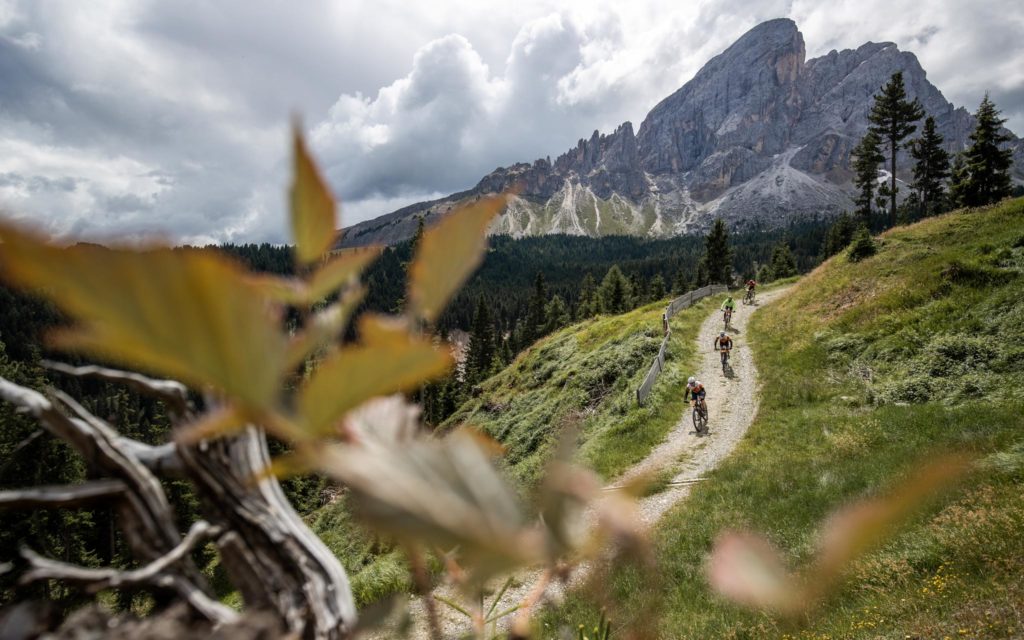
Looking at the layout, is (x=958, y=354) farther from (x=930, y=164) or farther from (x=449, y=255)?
(x=930, y=164)

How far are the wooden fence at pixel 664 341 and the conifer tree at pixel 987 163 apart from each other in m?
19.6

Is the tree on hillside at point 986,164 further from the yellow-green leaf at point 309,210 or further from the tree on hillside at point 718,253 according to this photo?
the yellow-green leaf at point 309,210

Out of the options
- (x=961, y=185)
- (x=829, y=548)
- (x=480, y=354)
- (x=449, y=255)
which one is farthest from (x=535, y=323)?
(x=449, y=255)

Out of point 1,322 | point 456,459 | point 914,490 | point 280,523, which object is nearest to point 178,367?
point 456,459

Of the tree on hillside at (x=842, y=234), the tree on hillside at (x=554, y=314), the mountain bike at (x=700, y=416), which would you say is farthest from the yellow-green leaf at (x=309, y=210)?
the tree on hillside at (x=842, y=234)

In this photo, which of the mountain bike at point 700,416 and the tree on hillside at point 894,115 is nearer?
the mountain bike at point 700,416

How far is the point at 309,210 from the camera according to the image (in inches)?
16.1

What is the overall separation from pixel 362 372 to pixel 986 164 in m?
51.5

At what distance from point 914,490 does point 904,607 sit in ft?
23.1

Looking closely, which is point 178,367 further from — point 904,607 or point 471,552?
point 904,607

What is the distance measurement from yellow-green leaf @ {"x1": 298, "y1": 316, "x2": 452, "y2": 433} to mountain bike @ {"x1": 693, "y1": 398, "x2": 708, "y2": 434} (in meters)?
15.4

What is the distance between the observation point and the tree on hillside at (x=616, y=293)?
64.7 meters

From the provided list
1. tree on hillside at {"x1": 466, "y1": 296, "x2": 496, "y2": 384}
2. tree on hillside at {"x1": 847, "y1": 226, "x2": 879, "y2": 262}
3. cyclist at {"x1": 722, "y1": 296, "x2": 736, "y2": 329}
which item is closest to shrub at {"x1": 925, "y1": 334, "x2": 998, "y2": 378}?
cyclist at {"x1": 722, "y1": 296, "x2": 736, "y2": 329}

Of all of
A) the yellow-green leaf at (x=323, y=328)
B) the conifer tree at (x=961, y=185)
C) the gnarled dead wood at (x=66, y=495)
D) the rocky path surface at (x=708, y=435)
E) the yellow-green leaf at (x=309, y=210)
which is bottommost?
the rocky path surface at (x=708, y=435)
